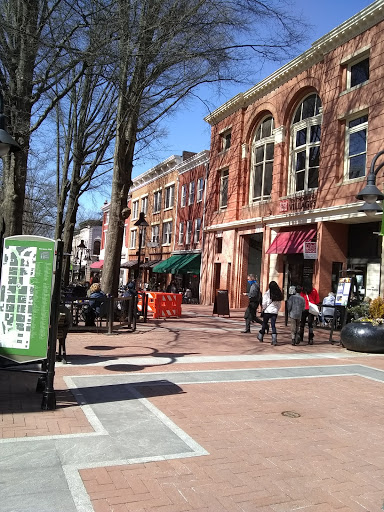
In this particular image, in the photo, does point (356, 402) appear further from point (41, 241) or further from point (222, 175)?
point (222, 175)

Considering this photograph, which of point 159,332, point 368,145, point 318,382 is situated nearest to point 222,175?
point 368,145

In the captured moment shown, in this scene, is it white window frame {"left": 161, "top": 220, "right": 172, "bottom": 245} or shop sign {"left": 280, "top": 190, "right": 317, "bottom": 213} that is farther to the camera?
white window frame {"left": 161, "top": 220, "right": 172, "bottom": 245}

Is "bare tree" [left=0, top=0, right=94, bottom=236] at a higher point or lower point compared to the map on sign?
higher

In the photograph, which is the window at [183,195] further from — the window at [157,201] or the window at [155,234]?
the window at [155,234]

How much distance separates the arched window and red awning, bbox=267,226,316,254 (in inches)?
73.3

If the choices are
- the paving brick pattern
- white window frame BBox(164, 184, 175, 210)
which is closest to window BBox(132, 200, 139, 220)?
white window frame BBox(164, 184, 175, 210)

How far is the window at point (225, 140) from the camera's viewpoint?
28.8 m

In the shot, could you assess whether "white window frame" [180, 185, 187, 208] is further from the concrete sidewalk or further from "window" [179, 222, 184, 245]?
the concrete sidewalk

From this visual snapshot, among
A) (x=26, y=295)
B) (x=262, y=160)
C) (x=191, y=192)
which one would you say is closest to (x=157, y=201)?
(x=191, y=192)

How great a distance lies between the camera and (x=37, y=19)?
10.3 metres

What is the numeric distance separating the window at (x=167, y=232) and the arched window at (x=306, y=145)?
17.3m

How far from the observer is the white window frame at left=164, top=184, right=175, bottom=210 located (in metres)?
38.0

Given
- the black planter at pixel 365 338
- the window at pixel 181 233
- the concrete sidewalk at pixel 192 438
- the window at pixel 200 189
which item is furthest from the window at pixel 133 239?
the concrete sidewalk at pixel 192 438

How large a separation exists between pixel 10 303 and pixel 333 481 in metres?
4.01
